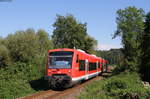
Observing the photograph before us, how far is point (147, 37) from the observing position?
45.4 metres

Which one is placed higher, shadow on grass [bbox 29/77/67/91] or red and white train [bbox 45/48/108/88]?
red and white train [bbox 45/48/108/88]

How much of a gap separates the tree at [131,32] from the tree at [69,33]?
6684 mm

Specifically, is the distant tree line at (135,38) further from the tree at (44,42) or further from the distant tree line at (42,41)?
the tree at (44,42)

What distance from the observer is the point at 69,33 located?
44.1m

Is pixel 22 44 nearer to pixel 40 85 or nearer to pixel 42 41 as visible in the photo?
pixel 42 41

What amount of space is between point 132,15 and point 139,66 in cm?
1002

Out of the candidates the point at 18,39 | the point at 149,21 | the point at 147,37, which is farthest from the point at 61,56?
the point at 18,39

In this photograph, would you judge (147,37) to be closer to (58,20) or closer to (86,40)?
(86,40)

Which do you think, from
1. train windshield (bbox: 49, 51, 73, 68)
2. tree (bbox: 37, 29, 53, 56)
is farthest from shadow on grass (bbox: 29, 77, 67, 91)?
tree (bbox: 37, 29, 53, 56)

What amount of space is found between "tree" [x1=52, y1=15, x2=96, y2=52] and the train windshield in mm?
21490

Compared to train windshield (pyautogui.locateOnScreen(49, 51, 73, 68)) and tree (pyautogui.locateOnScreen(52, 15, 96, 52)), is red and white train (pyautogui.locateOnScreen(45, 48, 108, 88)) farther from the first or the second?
tree (pyautogui.locateOnScreen(52, 15, 96, 52))

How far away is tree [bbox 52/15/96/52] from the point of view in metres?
43.8

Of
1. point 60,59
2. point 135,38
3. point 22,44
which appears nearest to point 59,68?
point 60,59

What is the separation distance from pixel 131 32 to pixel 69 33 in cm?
995
